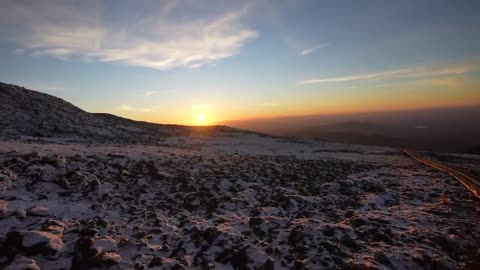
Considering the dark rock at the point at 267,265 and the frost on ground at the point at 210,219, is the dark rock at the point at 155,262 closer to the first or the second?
the frost on ground at the point at 210,219

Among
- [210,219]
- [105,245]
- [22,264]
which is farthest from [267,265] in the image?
[22,264]

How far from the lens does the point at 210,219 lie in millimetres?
10859

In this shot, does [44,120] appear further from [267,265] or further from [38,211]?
[267,265]

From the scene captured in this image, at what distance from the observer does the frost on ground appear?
25.9 ft

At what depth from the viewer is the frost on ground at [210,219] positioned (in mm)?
7891

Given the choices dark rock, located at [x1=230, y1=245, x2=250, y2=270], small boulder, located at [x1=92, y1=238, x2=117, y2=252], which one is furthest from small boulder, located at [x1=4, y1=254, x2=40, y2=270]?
dark rock, located at [x1=230, y1=245, x2=250, y2=270]

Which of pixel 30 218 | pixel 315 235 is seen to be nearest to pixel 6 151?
pixel 30 218

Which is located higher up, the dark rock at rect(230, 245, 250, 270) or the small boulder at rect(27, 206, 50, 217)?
the small boulder at rect(27, 206, 50, 217)

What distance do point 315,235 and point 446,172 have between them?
18.9m

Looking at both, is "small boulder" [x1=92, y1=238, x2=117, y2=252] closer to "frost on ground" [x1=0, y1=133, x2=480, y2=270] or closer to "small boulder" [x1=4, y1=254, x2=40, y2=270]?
"frost on ground" [x1=0, y1=133, x2=480, y2=270]

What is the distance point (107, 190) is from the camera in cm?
1238

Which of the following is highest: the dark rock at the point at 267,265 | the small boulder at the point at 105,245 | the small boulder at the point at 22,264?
the small boulder at the point at 22,264

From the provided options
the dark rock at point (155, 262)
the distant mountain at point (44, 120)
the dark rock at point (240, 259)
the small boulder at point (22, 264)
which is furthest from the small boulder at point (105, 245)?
the distant mountain at point (44, 120)

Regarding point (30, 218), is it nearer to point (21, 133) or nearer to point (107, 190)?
point (107, 190)
